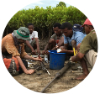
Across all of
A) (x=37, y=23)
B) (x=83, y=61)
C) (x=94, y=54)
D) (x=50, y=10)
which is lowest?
(x=83, y=61)

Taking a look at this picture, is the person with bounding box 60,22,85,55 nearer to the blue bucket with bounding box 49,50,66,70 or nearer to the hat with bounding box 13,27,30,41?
the blue bucket with bounding box 49,50,66,70

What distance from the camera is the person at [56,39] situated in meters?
3.83

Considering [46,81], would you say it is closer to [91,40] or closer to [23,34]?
[23,34]

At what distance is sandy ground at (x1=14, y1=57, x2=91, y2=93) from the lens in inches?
86.8

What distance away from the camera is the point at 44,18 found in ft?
12.0

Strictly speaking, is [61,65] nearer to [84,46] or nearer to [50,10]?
[84,46]

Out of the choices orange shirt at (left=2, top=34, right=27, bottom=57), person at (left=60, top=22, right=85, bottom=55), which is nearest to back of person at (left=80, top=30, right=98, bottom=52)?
person at (left=60, top=22, right=85, bottom=55)

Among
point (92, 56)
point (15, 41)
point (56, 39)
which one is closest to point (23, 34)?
point (15, 41)

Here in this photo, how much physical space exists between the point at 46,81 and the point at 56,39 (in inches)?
73.3

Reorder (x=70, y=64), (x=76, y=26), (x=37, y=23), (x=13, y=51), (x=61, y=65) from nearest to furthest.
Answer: (x=13, y=51) → (x=61, y=65) → (x=70, y=64) → (x=76, y=26) → (x=37, y=23)

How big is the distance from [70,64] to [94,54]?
1188mm

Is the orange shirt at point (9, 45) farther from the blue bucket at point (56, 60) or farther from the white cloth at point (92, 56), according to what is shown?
the white cloth at point (92, 56)

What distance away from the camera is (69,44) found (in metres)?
3.72

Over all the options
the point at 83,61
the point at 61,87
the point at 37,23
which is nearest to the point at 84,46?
the point at 83,61
